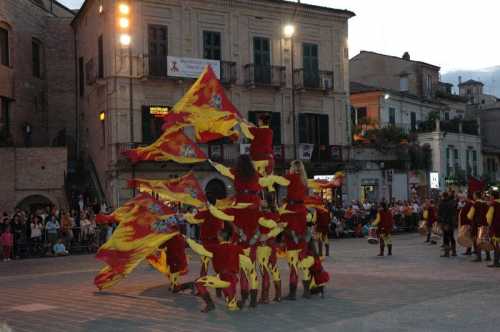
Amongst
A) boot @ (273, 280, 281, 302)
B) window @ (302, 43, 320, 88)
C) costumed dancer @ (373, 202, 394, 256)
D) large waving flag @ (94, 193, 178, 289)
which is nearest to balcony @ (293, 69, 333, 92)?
window @ (302, 43, 320, 88)

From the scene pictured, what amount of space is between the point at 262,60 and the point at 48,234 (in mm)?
16430

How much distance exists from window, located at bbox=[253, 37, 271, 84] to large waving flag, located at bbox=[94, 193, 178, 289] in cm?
2350

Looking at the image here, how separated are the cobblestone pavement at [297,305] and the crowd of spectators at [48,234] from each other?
6.94m

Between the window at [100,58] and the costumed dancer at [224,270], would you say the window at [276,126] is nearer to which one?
the window at [100,58]

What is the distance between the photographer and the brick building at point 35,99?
29.3 meters

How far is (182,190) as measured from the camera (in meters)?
11.0

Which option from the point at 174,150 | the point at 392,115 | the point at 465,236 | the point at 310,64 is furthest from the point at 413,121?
the point at 174,150

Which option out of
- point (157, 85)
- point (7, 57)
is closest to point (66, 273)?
point (157, 85)

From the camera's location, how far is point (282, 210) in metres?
10.9

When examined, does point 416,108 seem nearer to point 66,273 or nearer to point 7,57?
point 7,57

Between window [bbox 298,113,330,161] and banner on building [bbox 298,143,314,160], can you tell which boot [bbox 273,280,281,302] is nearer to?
banner on building [bbox 298,143,314,160]

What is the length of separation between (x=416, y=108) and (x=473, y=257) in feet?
116

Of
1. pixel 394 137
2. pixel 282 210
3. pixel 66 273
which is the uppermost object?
pixel 394 137

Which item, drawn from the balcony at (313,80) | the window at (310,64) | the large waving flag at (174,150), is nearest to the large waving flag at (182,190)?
the large waving flag at (174,150)
